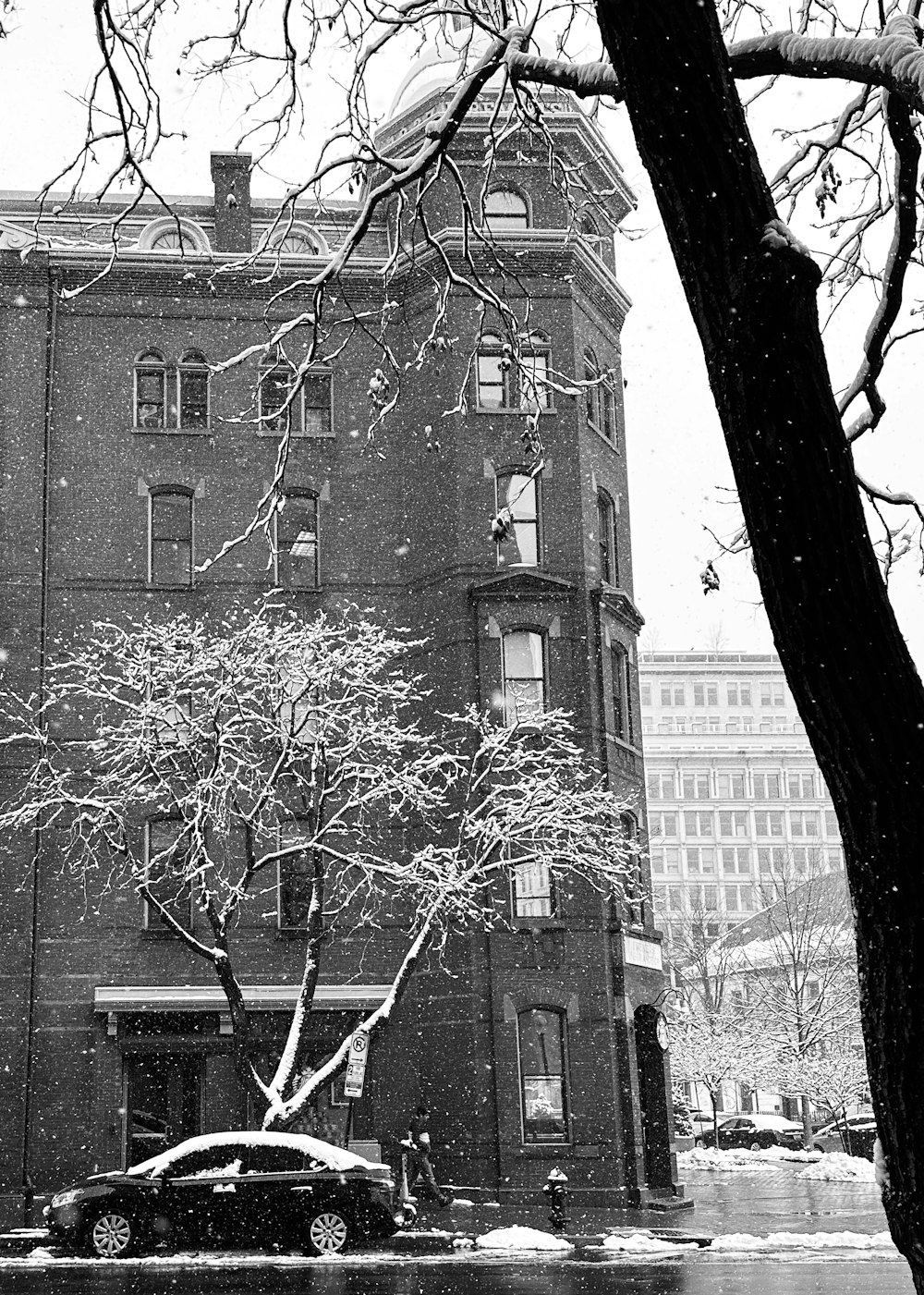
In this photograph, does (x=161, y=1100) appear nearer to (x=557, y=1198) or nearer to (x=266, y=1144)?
(x=557, y=1198)

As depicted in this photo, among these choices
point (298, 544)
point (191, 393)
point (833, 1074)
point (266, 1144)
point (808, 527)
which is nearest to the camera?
point (808, 527)

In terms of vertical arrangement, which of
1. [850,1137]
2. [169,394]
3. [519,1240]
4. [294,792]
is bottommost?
[850,1137]

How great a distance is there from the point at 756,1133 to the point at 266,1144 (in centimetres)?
4347

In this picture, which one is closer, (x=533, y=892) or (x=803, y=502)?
(x=803, y=502)

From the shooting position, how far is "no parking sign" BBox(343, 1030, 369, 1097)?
77.8 feet

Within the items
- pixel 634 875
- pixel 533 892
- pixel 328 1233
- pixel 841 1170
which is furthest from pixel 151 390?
pixel 841 1170

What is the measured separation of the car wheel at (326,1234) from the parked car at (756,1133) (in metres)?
41.8

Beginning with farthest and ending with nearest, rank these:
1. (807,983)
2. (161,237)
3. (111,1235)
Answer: (807,983) → (161,237) → (111,1235)

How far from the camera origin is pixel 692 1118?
67.6 meters

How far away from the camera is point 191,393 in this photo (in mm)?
33750

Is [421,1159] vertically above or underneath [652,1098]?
underneath

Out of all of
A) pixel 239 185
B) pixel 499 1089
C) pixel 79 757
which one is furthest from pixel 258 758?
pixel 239 185

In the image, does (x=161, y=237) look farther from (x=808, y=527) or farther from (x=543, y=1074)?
(x=808, y=527)

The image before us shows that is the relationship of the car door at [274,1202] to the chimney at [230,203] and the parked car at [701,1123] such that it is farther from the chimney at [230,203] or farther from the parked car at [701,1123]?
the parked car at [701,1123]
